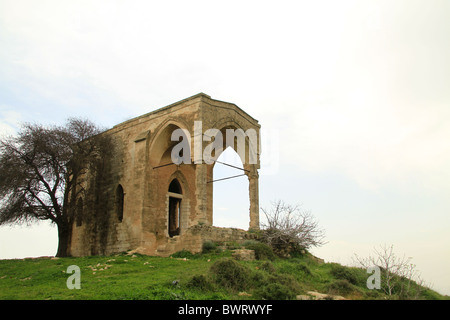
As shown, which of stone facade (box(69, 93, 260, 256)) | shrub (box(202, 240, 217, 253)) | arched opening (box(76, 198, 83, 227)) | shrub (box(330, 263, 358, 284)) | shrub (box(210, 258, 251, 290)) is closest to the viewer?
shrub (box(210, 258, 251, 290))

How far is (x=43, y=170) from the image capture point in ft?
52.9

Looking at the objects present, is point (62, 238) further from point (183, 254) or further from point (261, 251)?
point (261, 251)

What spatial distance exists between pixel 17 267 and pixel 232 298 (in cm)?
869

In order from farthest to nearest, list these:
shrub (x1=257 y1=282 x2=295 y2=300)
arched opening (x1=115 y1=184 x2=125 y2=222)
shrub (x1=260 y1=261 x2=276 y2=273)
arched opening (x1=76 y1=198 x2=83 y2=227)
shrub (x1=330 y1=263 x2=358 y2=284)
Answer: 1. arched opening (x1=76 y1=198 x2=83 y2=227)
2. arched opening (x1=115 y1=184 x2=125 y2=222)
3. shrub (x1=330 y1=263 x2=358 y2=284)
4. shrub (x1=260 y1=261 x2=276 y2=273)
5. shrub (x1=257 y1=282 x2=295 y2=300)

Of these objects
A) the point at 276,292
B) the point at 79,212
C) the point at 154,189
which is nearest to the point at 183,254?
the point at 154,189

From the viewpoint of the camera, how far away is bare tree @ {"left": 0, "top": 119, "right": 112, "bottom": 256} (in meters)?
15.5

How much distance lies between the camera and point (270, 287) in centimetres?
764

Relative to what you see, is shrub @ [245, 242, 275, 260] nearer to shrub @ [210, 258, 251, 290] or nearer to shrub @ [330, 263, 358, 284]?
shrub @ [330, 263, 358, 284]

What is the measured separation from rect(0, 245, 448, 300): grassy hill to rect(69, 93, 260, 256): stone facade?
10.2 feet

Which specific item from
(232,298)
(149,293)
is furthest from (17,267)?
(232,298)

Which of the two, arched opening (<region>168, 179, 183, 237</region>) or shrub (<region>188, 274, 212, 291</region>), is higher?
arched opening (<region>168, 179, 183, 237</region>)

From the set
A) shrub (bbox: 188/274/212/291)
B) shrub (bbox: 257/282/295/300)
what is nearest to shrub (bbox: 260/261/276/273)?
shrub (bbox: 257/282/295/300)

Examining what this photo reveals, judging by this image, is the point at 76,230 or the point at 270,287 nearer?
the point at 270,287
